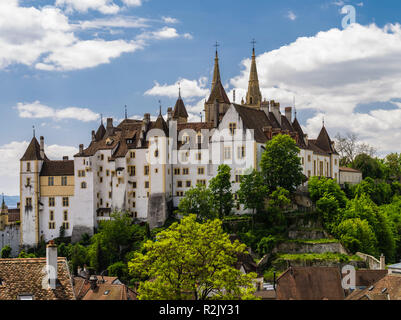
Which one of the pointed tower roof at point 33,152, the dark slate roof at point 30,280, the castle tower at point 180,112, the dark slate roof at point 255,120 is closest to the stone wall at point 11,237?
the pointed tower roof at point 33,152

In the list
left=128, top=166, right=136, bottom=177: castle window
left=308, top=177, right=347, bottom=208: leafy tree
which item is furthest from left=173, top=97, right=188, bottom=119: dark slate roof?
left=308, top=177, right=347, bottom=208: leafy tree

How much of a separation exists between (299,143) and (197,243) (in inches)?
2072

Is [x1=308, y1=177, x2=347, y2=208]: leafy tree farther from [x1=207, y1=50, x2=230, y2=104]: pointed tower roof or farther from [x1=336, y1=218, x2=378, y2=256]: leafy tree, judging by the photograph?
[x1=207, y1=50, x2=230, y2=104]: pointed tower roof

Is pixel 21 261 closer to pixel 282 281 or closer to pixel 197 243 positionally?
pixel 197 243

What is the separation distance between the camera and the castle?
7762 centimetres

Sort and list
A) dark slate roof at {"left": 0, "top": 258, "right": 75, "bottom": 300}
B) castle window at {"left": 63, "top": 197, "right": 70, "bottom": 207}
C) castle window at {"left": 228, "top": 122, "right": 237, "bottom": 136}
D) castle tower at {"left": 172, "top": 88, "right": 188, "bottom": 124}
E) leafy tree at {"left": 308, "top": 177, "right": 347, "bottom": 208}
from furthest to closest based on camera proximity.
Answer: castle tower at {"left": 172, "top": 88, "right": 188, "bottom": 124}
castle window at {"left": 63, "top": 197, "right": 70, "bottom": 207}
castle window at {"left": 228, "top": 122, "right": 237, "bottom": 136}
leafy tree at {"left": 308, "top": 177, "right": 347, "bottom": 208}
dark slate roof at {"left": 0, "top": 258, "right": 75, "bottom": 300}

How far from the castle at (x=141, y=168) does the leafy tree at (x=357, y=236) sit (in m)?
14.5

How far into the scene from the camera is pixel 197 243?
106 ft

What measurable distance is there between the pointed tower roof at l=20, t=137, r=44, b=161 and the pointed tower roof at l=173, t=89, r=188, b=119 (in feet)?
69.2

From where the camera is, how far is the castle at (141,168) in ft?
255

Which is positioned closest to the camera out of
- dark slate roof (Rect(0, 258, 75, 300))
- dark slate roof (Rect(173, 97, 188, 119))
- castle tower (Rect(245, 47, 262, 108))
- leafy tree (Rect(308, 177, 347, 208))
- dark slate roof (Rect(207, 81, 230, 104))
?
dark slate roof (Rect(0, 258, 75, 300))

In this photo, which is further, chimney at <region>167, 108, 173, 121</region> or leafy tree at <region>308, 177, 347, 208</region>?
chimney at <region>167, 108, 173, 121</region>
